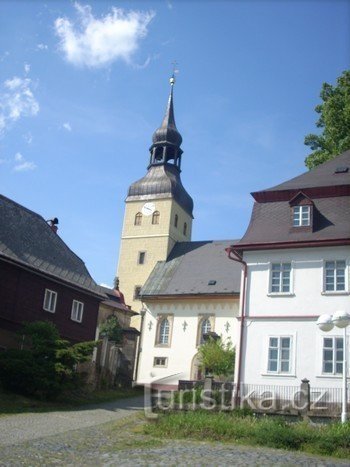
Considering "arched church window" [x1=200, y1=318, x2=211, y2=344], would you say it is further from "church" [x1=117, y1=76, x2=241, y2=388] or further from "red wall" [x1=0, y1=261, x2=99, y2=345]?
"red wall" [x1=0, y1=261, x2=99, y2=345]

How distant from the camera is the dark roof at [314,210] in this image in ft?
78.6

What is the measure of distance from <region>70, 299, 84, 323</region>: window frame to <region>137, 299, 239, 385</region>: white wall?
7626 millimetres

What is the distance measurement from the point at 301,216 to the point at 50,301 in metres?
13.1

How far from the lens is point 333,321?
1683 centimetres

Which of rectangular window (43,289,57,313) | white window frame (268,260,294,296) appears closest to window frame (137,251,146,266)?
rectangular window (43,289,57,313)

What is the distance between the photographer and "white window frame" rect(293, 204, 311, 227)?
24.5 m

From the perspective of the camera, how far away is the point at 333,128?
107 feet

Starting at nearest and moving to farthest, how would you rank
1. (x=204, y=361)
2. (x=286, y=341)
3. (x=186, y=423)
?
1. (x=186, y=423)
2. (x=286, y=341)
3. (x=204, y=361)

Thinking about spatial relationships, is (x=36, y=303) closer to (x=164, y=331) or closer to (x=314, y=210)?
(x=164, y=331)

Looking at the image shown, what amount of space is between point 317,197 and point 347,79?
1123 cm

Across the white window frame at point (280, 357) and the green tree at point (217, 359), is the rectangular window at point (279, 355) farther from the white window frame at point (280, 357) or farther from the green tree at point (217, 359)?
the green tree at point (217, 359)

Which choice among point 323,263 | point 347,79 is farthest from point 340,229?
point 347,79

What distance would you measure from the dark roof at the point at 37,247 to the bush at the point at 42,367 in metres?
5.34

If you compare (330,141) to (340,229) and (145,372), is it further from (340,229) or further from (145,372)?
(145,372)
